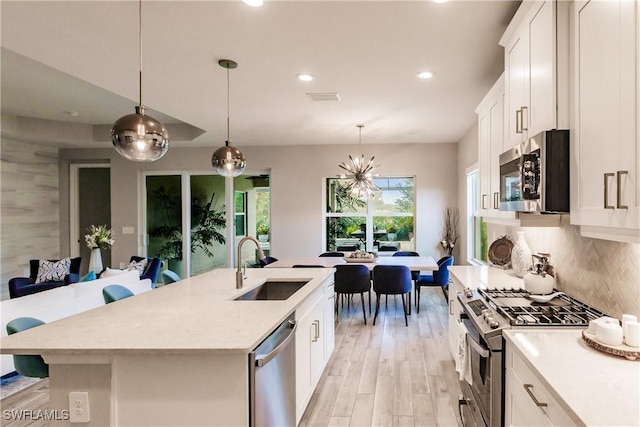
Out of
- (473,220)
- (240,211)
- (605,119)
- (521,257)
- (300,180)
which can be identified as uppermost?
(300,180)

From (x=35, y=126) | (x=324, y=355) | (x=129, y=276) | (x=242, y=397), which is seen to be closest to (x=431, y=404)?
(x=324, y=355)

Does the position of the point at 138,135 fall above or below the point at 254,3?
below

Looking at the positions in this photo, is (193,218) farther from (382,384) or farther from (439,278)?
(382,384)

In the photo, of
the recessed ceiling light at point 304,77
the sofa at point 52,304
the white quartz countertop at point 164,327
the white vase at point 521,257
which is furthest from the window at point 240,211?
the white vase at point 521,257

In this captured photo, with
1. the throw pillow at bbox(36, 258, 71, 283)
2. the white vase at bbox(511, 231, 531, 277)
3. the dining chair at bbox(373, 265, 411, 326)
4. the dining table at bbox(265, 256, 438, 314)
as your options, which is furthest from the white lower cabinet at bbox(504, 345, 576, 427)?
the throw pillow at bbox(36, 258, 71, 283)

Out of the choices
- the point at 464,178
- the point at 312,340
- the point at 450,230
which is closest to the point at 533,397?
the point at 312,340

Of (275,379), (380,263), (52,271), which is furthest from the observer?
(52,271)

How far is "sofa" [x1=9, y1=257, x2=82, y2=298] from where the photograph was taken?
4547 mm

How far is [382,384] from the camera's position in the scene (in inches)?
126

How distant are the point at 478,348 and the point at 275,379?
3.42 feet

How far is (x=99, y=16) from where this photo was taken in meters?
2.46

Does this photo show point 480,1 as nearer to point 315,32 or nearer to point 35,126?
point 315,32

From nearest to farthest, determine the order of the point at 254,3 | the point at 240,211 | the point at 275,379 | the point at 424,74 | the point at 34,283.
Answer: the point at 275,379 → the point at 254,3 → the point at 424,74 → the point at 34,283 → the point at 240,211

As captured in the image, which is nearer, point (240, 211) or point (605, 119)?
point (605, 119)
